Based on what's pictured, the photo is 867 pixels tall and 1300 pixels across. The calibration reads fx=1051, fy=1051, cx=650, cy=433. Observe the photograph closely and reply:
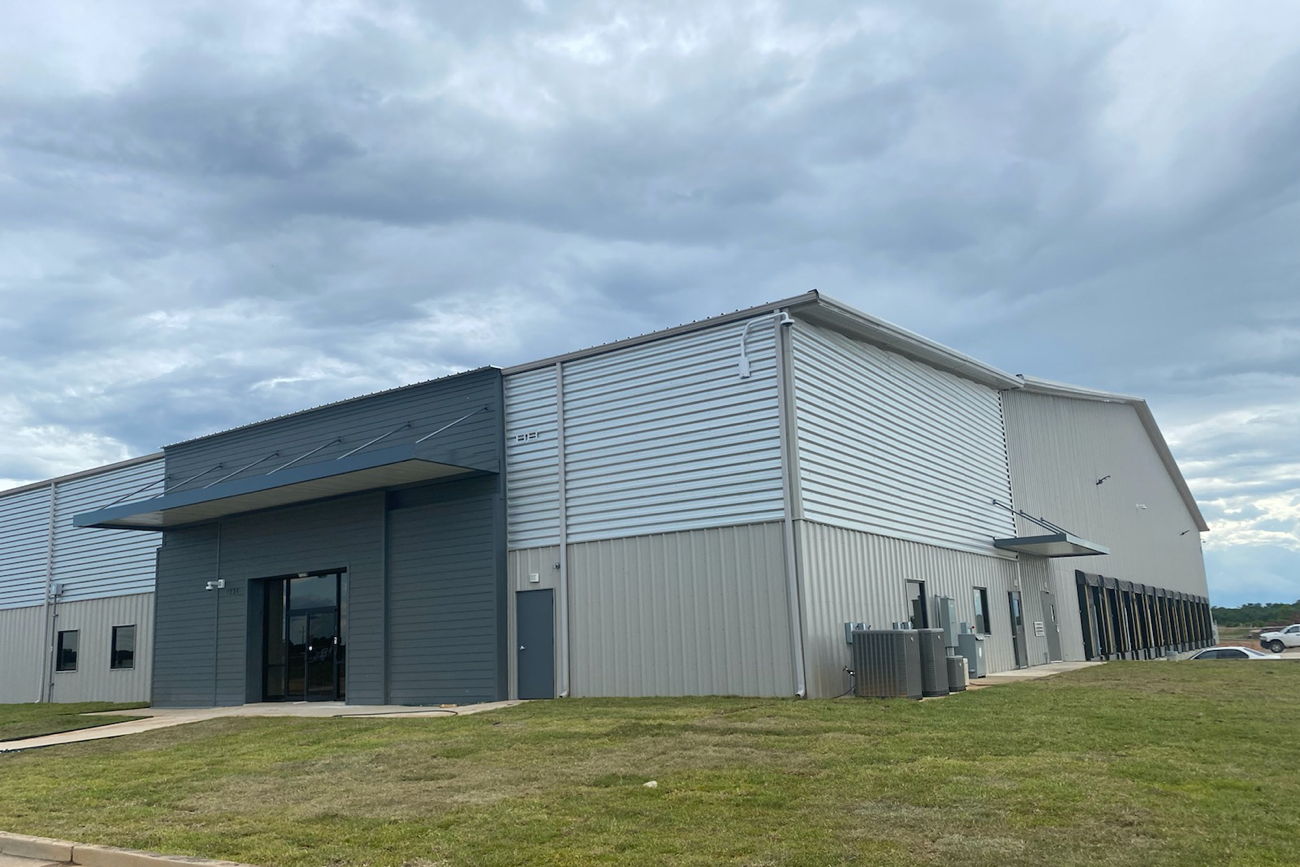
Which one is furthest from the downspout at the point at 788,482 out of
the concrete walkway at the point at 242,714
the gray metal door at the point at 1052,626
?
the gray metal door at the point at 1052,626

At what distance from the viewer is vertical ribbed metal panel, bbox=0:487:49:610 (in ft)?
99.7

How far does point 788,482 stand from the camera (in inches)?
654

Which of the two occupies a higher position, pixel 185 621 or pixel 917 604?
pixel 185 621

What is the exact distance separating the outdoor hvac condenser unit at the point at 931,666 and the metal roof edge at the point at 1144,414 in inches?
517

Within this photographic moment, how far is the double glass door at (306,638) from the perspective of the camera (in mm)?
21641

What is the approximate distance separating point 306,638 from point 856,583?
11.7 metres

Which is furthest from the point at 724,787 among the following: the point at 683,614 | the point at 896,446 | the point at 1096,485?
the point at 1096,485

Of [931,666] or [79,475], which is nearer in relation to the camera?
[931,666]

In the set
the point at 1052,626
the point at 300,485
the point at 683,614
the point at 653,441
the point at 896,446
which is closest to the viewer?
the point at 683,614

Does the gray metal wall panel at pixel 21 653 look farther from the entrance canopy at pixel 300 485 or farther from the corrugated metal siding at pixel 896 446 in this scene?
the corrugated metal siding at pixel 896 446

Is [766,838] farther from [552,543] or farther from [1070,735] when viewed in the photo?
[552,543]

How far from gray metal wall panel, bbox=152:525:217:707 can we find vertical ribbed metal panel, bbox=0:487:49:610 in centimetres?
796

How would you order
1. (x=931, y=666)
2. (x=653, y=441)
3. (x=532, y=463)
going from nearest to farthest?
1. (x=931, y=666)
2. (x=653, y=441)
3. (x=532, y=463)

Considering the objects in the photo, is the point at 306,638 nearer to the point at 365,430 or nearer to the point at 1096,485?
the point at 365,430
